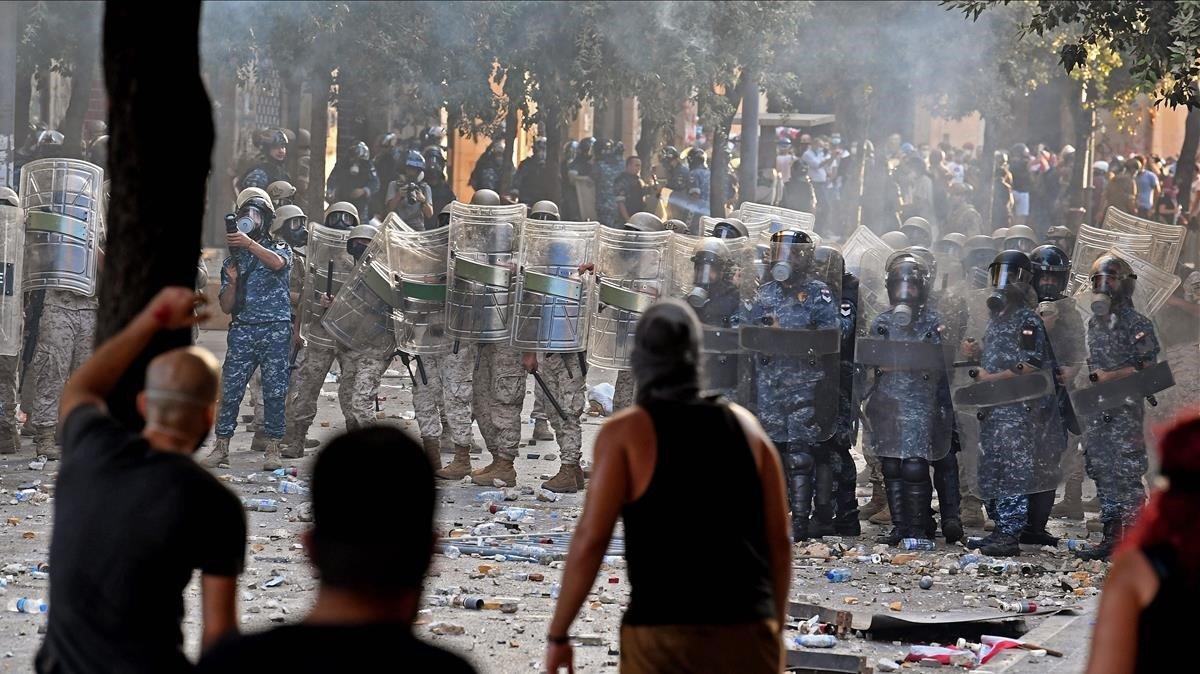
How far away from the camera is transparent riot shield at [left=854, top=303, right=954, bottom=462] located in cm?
991

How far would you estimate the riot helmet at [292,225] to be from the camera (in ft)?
41.5

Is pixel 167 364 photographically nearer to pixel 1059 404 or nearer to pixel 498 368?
pixel 1059 404

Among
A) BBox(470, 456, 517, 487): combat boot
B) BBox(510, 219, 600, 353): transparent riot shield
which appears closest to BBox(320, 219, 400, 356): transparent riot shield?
BBox(510, 219, 600, 353): transparent riot shield

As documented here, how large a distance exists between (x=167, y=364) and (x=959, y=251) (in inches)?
393

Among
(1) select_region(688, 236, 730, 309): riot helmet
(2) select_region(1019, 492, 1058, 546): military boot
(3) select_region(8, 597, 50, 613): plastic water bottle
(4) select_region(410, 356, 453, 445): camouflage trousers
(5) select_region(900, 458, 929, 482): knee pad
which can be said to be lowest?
(3) select_region(8, 597, 50, 613): plastic water bottle

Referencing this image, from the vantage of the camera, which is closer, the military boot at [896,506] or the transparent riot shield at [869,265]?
the military boot at [896,506]

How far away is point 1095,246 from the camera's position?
432 inches

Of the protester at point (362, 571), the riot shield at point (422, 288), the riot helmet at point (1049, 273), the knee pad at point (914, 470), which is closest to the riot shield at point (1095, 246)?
the riot helmet at point (1049, 273)

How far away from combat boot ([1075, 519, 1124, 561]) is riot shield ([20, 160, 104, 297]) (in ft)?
20.8

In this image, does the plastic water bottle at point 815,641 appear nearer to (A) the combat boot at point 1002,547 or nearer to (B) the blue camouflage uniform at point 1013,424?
(A) the combat boot at point 1002,547

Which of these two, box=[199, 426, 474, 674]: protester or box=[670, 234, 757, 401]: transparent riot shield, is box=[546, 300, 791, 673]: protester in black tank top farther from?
box=[670, 234, 757, 401]: transparent riot shield

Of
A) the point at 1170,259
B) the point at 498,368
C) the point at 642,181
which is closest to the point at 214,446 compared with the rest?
the point at 498,368

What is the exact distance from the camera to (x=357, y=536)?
2732 mm

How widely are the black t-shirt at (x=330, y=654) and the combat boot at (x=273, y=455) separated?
30.5 ft
